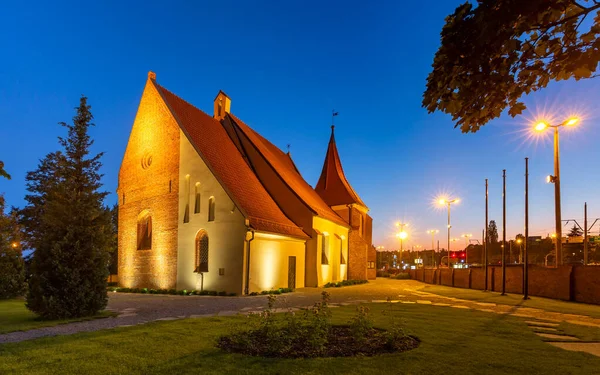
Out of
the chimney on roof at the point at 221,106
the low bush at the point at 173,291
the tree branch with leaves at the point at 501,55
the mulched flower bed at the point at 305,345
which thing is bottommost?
the low bush at the point at 173,291

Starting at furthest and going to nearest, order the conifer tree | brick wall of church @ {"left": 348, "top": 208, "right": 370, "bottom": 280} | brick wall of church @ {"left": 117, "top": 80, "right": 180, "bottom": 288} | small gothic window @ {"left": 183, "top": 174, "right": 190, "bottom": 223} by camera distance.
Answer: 1. brick wall of church @ {"left": 348, "top": 208, "right": 370, "bottom": 280}
2. brick wall of church @ {"left": 117, "top": 80, "right": 180, "bottom": 288}
3. small gothic window @ {"left": 183, "top": 174, "right": 190, "bottom": 223}
4. the conifer tree

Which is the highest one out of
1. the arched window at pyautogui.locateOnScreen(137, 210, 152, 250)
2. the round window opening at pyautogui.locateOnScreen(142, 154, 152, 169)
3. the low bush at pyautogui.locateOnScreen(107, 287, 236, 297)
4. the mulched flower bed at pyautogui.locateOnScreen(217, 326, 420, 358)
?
the round window opening at pyautogui.locateOnScreen(142, 154, 152, 169)

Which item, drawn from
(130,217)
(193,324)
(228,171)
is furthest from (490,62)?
(130,217)

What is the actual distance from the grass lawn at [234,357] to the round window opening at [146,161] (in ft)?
57.3

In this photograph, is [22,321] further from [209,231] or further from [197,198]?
[197,198]

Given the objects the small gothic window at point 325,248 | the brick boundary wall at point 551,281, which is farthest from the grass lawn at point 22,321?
the brick boundary wall at point 551,281

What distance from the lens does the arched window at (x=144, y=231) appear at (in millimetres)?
23984

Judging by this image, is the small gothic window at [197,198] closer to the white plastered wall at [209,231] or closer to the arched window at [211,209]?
the white plastered wall at [209,231]

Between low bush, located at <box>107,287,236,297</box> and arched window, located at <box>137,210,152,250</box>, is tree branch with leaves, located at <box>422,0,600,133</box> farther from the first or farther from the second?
arched window, located at <box>137,210,152,250</box>

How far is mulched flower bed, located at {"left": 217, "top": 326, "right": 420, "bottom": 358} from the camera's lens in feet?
21.7

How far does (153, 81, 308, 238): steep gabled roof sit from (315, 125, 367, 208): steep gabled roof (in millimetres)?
13778

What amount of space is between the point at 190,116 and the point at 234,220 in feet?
30.1

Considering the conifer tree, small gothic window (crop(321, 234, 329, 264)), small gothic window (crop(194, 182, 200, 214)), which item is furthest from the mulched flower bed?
small gothic window (crop(321, 234, 329, 264))

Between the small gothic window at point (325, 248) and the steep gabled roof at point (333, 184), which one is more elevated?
the steep gabled roof at point (333, 184)
